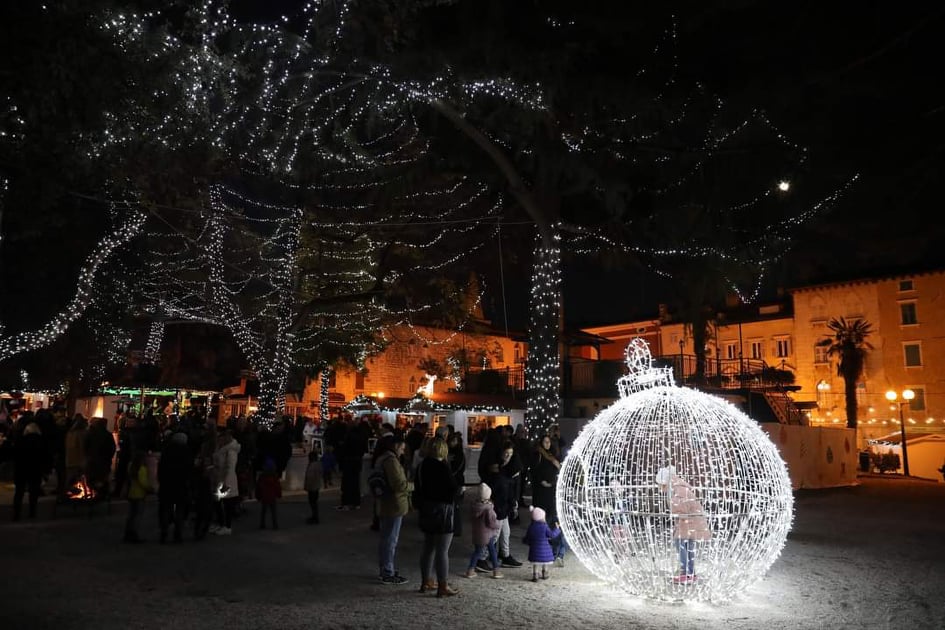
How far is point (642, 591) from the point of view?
6840 millimetres

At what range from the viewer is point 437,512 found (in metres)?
6.72

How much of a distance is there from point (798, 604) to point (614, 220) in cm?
992

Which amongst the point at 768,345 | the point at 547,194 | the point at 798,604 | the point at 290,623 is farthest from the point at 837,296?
the point at 290,623

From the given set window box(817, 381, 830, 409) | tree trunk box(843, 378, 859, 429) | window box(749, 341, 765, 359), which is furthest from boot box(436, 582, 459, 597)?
window box(749, 341, 765, 359)

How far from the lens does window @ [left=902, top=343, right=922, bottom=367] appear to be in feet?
134

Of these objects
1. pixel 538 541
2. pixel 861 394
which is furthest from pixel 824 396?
pixel 538 541

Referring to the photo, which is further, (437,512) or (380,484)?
(380,484)

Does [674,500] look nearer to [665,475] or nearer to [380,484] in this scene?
[665,475]

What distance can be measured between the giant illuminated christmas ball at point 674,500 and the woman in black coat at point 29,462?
8.49 metres

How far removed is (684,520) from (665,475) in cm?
48

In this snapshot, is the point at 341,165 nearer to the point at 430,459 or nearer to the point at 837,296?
the point at 430,459

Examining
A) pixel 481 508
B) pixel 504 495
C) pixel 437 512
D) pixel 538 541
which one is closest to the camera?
pixel 437 512

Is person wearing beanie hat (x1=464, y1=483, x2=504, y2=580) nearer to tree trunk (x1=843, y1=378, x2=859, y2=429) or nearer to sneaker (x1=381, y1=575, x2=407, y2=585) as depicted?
sneaker (x1=381, y1=575, x2=407, y2=585)

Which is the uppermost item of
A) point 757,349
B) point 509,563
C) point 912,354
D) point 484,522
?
point 757,349
